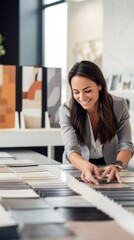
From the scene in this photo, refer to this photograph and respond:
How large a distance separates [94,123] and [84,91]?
278mm

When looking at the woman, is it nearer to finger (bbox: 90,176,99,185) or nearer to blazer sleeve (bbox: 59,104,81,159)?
blazer sleeve (bbox: 59,104,81,159)

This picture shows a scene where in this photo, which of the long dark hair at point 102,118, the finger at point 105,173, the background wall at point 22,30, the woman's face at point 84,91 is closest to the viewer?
the finger at point 105,173

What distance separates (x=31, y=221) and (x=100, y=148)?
1.26 metres

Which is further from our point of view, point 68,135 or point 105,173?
point 68,135

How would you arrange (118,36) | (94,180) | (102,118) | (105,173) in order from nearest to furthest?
(94,180) → (105,173) → (102,118) → (118,36)

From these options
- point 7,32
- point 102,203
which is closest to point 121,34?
point 7,32

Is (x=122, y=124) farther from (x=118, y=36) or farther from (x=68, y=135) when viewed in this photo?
(x=118, y=36)

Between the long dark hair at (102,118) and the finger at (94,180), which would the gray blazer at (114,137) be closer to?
the long dark hair at (102,118)

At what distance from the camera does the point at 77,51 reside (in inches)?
265

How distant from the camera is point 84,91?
2172 mm

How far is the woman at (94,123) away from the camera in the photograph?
2.20 metres

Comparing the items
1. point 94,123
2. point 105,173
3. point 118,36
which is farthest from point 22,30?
point 105,173

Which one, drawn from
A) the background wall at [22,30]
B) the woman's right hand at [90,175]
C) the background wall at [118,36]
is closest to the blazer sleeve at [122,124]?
the woman's right hand at [90,175]

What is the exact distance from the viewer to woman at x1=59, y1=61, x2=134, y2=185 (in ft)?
7.23
